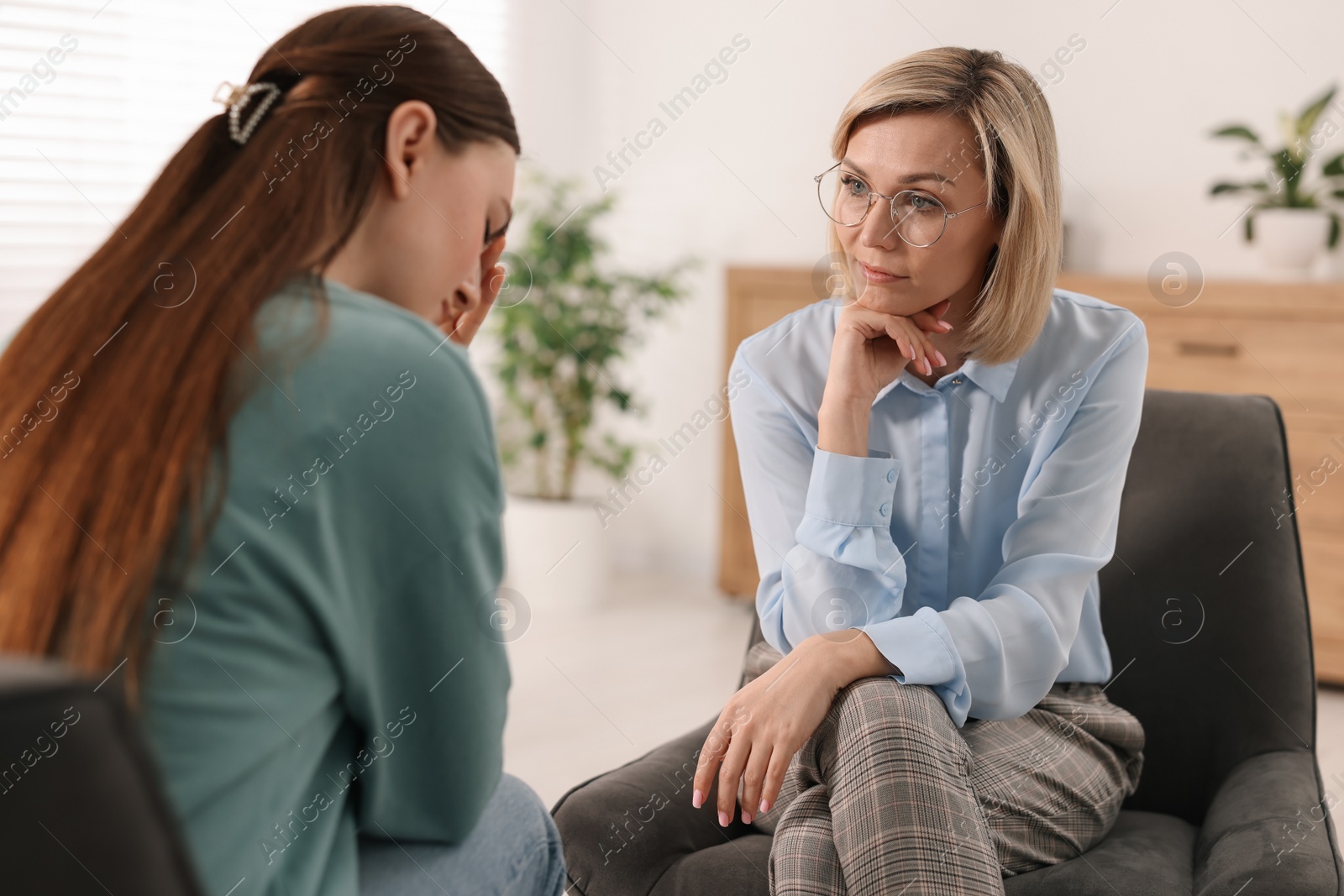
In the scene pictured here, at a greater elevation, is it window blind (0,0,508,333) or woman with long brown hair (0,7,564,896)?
woman with long brown hair (0,7,564,896)

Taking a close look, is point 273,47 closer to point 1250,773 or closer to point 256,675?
point 256,675

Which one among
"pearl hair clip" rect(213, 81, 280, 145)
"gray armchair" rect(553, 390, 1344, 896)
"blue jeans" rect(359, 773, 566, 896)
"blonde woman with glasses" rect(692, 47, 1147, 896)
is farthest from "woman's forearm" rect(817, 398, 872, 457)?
"pearl hair clip" rect(213, 81, 280, 145)

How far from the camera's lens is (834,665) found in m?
1.15

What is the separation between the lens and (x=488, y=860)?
0.88 meters

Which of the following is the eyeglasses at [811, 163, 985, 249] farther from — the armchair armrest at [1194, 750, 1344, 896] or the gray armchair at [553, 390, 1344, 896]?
the armchair armrest at [1194, 750, 1344, 896]

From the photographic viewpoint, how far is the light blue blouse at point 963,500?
4.02ft

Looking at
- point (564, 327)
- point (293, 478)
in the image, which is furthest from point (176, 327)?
A: point (564, 327)

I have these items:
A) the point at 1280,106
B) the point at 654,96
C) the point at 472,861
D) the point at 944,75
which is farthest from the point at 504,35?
the point at 472,861

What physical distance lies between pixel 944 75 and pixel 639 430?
2.88m

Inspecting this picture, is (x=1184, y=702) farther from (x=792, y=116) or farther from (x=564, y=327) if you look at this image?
(x=792, y=116)

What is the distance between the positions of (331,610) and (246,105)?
0.39 metres

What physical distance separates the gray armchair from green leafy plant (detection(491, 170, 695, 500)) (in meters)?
2.10

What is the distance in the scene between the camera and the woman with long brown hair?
63 cm

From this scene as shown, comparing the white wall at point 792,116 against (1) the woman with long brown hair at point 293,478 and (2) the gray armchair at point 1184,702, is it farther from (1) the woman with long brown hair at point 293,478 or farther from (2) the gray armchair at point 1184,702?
(1) the woman with long brown hair at point 293,478
